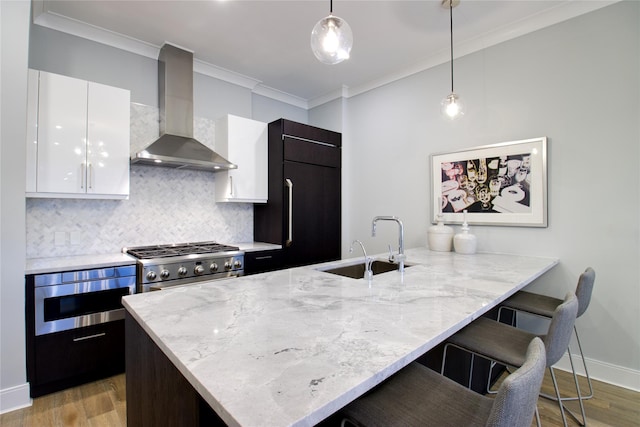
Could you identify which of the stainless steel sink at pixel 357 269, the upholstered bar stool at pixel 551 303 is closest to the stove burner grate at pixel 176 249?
the stainless steel sink at pixel 357 269

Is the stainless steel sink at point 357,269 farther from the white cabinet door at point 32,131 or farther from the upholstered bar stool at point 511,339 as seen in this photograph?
the white cabinet door at point 32,131

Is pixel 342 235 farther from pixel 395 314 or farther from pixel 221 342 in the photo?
pixel 221 342

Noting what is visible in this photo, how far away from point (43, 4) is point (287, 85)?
7.60ft

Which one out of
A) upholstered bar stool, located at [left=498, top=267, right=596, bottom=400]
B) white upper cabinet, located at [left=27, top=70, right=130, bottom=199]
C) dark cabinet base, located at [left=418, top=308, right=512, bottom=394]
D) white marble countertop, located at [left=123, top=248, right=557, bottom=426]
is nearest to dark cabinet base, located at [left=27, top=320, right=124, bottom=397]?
white upper cabinet, located at [left=27, top=70, right=130, bottom=199]

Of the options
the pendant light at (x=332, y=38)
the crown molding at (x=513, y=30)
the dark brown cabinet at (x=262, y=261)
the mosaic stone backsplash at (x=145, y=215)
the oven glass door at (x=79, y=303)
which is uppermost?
the crown molding at (x=513, y=30)

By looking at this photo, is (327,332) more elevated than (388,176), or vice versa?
(388,176)

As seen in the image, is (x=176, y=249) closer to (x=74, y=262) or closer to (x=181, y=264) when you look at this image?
(x=181, y=264)

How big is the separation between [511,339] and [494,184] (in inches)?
64.8

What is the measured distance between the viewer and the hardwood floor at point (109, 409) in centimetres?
184

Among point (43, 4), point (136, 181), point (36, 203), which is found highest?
point (43, 4)

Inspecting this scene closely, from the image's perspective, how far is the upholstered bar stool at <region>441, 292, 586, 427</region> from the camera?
4.13 ft

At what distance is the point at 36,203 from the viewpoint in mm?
2457

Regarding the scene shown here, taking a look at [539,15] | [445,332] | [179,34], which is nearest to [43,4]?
[179,34]

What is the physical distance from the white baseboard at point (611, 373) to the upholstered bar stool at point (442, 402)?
6.75 ft
